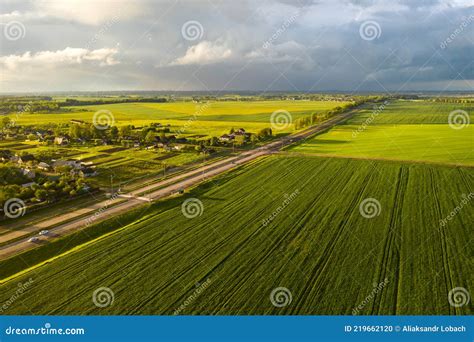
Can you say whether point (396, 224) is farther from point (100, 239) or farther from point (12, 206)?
point (12, 206)

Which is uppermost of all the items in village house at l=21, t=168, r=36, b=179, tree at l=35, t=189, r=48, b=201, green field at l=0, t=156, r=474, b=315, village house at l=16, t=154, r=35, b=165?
village house at l=16, t=154, r=35, b=165

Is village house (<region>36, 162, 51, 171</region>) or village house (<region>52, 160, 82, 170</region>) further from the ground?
village house (<region>52, 160, 82, 170</region>)

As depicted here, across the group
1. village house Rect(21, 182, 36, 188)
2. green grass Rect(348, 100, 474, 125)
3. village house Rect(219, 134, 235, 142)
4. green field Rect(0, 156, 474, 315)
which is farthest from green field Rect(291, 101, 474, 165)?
village house Rect(21, 182, 36, 188)

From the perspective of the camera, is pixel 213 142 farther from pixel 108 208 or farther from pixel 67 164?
pixel 108 208

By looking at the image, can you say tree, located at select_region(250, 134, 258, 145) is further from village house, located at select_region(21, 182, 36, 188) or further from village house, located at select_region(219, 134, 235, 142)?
village house, located at select_region(21, 182, 36, 188)

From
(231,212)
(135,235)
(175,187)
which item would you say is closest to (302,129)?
(175,187)

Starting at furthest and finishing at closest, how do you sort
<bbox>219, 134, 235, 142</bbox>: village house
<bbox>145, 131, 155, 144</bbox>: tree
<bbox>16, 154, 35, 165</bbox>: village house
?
<bbox>219, 134, 235, 142</bbox>: village house → <bbox>145, 131, 155, 144</bbox>: tree → <bbox>16, 154, 35, 165</bbox>: village house

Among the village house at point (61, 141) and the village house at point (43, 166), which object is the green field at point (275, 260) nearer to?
the village house at point (43, 166)

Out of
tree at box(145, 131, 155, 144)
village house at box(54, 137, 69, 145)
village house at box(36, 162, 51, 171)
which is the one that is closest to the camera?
village house at box(36, 162, 51, 171)
